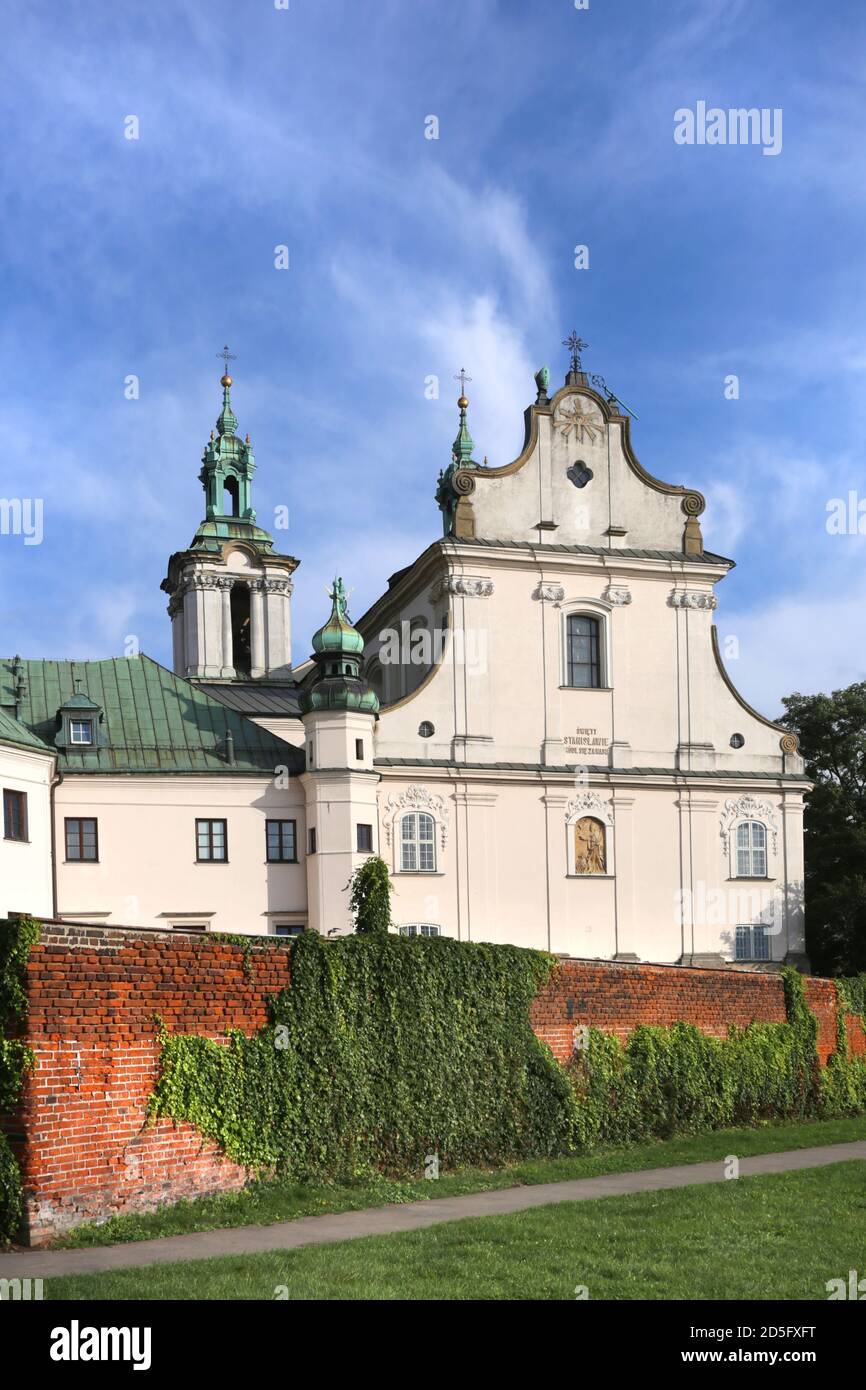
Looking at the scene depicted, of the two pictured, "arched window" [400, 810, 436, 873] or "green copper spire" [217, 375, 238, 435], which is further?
"green copper spire" [217, 375, 238, 435]

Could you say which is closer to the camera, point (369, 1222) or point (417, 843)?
point (369, 1222)

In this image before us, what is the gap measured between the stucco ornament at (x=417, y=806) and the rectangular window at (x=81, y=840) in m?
7.31

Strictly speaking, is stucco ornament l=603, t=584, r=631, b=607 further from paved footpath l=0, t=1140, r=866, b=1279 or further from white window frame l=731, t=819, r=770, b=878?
paved footpath l=0, t=1140, r=866, b=1279

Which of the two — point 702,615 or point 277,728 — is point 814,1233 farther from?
point 277,728

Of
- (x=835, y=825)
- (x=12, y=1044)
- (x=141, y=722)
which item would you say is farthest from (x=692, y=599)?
(x=12, y=1044)

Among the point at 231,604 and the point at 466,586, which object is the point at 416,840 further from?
the point at 231,604

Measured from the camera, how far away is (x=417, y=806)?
132 feet

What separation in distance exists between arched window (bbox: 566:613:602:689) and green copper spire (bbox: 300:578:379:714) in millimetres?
6054

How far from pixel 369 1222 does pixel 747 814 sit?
2980 centimetres

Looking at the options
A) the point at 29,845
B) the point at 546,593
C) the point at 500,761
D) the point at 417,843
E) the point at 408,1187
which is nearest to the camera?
the point at 408,1187

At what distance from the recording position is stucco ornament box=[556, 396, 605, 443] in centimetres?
4291

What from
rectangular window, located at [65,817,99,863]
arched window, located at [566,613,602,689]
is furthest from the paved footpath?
arched window, located at [566,613,602,689]

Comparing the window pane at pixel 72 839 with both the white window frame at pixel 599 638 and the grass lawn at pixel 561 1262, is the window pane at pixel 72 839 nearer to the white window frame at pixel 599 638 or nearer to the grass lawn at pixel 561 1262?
the white window frame at pixel 599 638

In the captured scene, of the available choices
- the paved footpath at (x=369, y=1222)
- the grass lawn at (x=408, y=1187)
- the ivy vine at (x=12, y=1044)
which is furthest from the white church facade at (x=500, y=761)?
the ivy vine at (x=12, y=1044)
